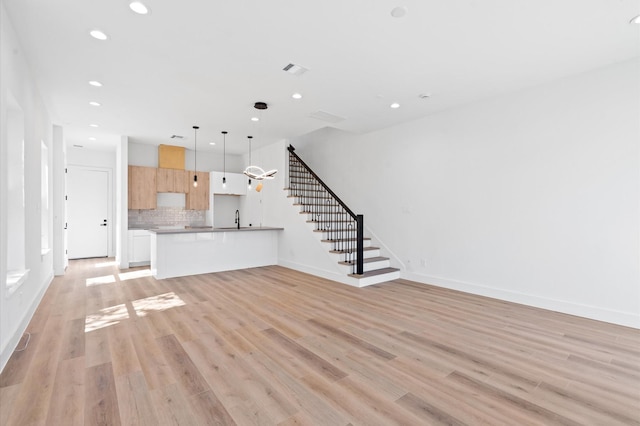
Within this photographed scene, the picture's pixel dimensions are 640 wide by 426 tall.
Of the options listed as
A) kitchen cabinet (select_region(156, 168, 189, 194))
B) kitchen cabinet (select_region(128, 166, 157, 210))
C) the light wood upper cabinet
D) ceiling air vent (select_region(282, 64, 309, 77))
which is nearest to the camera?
ceiling air vent (select_region(282, 64, 309, 77))

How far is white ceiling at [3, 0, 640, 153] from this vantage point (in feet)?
8.79

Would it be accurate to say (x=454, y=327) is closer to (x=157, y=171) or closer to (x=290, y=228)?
(x=290, y=228)

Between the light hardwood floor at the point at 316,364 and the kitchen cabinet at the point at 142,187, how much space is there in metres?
3.51

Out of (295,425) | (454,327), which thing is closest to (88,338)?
(295,425)

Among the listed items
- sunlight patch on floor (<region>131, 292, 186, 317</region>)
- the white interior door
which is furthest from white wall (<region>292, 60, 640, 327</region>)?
the white interior door

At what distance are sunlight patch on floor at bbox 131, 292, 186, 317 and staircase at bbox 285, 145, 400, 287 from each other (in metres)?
2.86

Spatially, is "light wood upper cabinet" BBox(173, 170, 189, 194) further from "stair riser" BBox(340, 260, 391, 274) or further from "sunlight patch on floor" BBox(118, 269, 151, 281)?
"stair riser" BBox(340, 260, 391, 274)

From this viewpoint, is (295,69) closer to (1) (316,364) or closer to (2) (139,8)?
(2) (139,8)

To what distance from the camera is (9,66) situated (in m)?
2.79

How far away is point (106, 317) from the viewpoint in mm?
3742

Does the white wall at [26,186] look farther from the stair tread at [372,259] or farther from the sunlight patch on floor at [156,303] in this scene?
the stair tread at [372,259]

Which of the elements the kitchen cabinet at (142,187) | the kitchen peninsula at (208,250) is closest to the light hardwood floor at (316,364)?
the kitchen peninsula at (208,250)

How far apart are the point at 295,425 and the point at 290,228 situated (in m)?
5.52

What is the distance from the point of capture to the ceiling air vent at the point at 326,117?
5406mm
